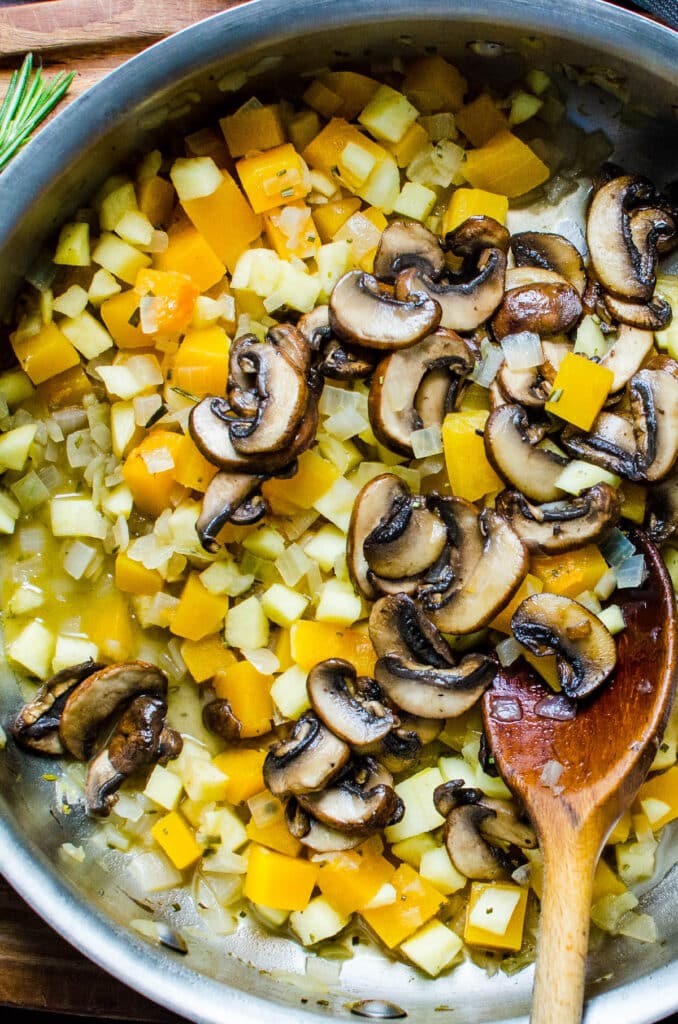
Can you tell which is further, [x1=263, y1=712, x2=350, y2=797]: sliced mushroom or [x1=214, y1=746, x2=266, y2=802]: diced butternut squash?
[x1=214, y1=746, x2=266, y2=802]: diced butternut squash

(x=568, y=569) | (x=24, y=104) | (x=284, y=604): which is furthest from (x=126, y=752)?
(x=24, y=104)

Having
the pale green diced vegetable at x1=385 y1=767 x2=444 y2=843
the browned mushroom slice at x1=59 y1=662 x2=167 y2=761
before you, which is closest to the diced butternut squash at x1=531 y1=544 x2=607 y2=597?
the pale green diced vegetable at x1=385 y1=767 x2=444 y2=843

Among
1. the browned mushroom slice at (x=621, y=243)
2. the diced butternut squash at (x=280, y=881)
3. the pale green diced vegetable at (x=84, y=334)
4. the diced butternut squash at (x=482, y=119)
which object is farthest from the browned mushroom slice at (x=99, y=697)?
the diced butternut squash at (x=482, y=119)

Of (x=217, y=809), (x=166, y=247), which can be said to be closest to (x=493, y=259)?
(x=166, y=247)

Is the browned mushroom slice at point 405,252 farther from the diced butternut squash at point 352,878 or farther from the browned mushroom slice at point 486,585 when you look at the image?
the diced butternut squash at point 352,878

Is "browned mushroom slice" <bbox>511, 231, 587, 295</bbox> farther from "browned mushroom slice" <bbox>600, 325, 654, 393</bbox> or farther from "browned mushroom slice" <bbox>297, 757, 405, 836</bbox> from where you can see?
"browned mushroom slice" <bbox>297, 757, 405, 836</bbox>

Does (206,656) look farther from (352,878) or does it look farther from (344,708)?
(352,878)
